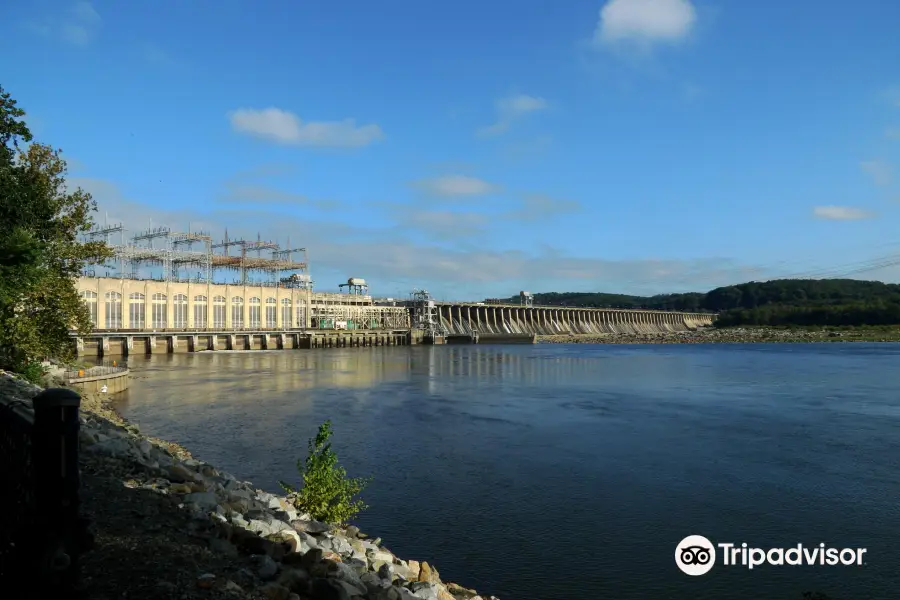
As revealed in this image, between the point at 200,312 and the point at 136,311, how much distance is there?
11862 mm

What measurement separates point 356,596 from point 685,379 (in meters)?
56.8

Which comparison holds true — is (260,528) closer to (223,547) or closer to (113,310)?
(223,547)

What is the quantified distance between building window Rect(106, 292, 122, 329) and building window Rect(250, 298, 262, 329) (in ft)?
84.5

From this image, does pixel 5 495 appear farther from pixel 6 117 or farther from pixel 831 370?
pixel 831 370

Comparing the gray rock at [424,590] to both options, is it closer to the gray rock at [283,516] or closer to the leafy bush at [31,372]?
the gray rock at [283,516]

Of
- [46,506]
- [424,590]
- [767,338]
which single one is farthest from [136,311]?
[767,338]

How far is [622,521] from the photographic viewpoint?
16.0 metres

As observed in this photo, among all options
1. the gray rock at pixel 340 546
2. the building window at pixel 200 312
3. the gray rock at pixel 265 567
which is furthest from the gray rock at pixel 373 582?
the building window at pixel 200 312

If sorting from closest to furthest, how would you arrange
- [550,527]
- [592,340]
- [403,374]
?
Result: [550,527] < [403,374] < [592,340]

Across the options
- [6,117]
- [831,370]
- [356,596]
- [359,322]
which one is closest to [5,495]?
[356,596]

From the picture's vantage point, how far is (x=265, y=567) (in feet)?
26.6

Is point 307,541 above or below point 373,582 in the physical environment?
above

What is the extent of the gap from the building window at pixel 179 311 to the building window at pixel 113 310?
918cm

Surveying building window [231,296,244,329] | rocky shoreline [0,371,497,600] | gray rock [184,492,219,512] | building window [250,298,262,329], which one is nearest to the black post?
rocky shoreline [0,371,497,600]
